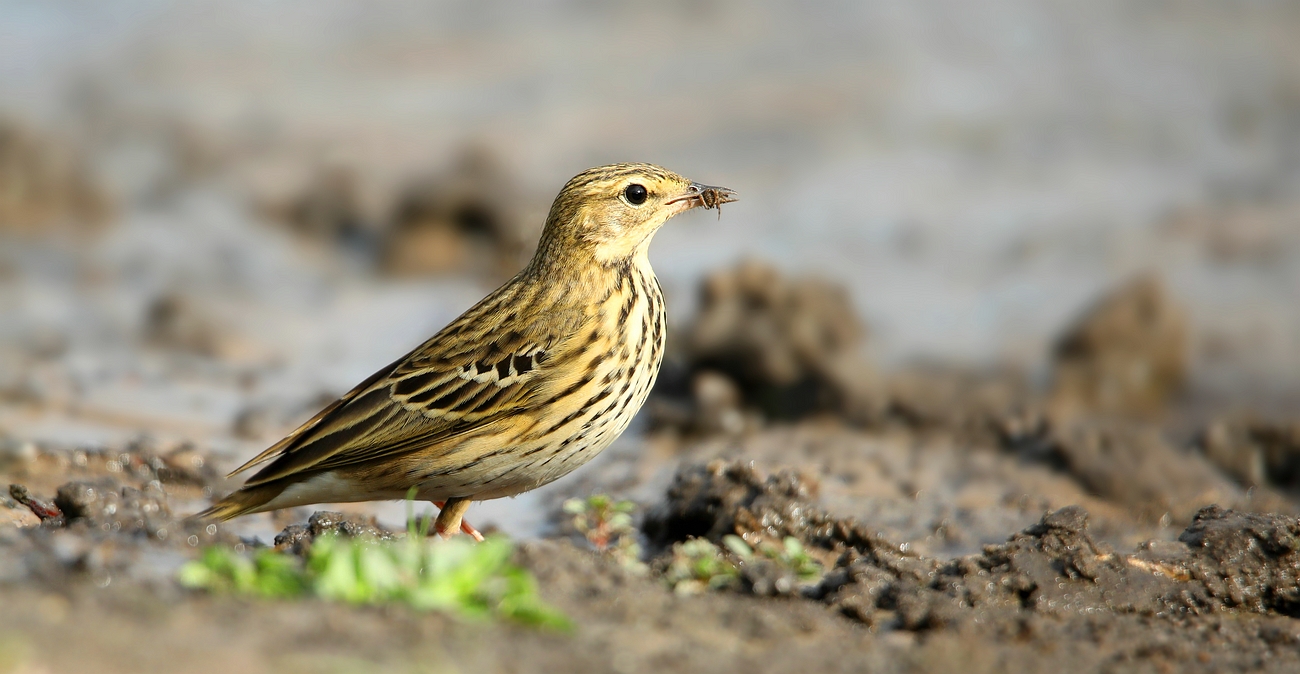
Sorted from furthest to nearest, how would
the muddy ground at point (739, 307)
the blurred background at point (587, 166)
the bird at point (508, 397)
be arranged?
A: 1. the blurred background at point (587, 166)
2. the bird at point (508, 397)
3. the muddy ground at point (739, 307)

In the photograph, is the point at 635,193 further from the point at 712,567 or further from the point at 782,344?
the point at 782,344

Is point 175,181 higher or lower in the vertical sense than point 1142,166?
higher

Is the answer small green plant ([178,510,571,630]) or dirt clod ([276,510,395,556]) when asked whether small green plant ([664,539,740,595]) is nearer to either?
small green plant ([178,510,571,630])

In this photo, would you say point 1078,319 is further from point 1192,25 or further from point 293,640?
point 293,640

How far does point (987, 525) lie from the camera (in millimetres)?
6762

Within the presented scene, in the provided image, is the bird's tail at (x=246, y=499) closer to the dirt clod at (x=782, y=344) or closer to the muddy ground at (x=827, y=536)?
the muddy ground at (x=827, y=536)

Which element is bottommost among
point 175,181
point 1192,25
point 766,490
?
point 766,490

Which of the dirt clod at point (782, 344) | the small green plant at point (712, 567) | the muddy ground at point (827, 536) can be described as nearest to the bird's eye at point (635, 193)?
the muddy ground at point (827, 536)

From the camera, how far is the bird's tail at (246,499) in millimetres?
5824

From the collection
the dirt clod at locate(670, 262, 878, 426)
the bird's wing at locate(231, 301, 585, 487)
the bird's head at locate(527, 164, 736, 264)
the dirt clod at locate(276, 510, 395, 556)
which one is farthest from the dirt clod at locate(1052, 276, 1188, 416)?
the dirt clod at locate(276, 510, 395, 556)

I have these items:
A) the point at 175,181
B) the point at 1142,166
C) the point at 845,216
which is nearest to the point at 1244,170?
the point at 1142,166

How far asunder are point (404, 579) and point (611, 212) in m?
2.89

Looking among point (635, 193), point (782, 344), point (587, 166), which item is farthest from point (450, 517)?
point (587, 166)

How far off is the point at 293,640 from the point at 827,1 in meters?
14.3
